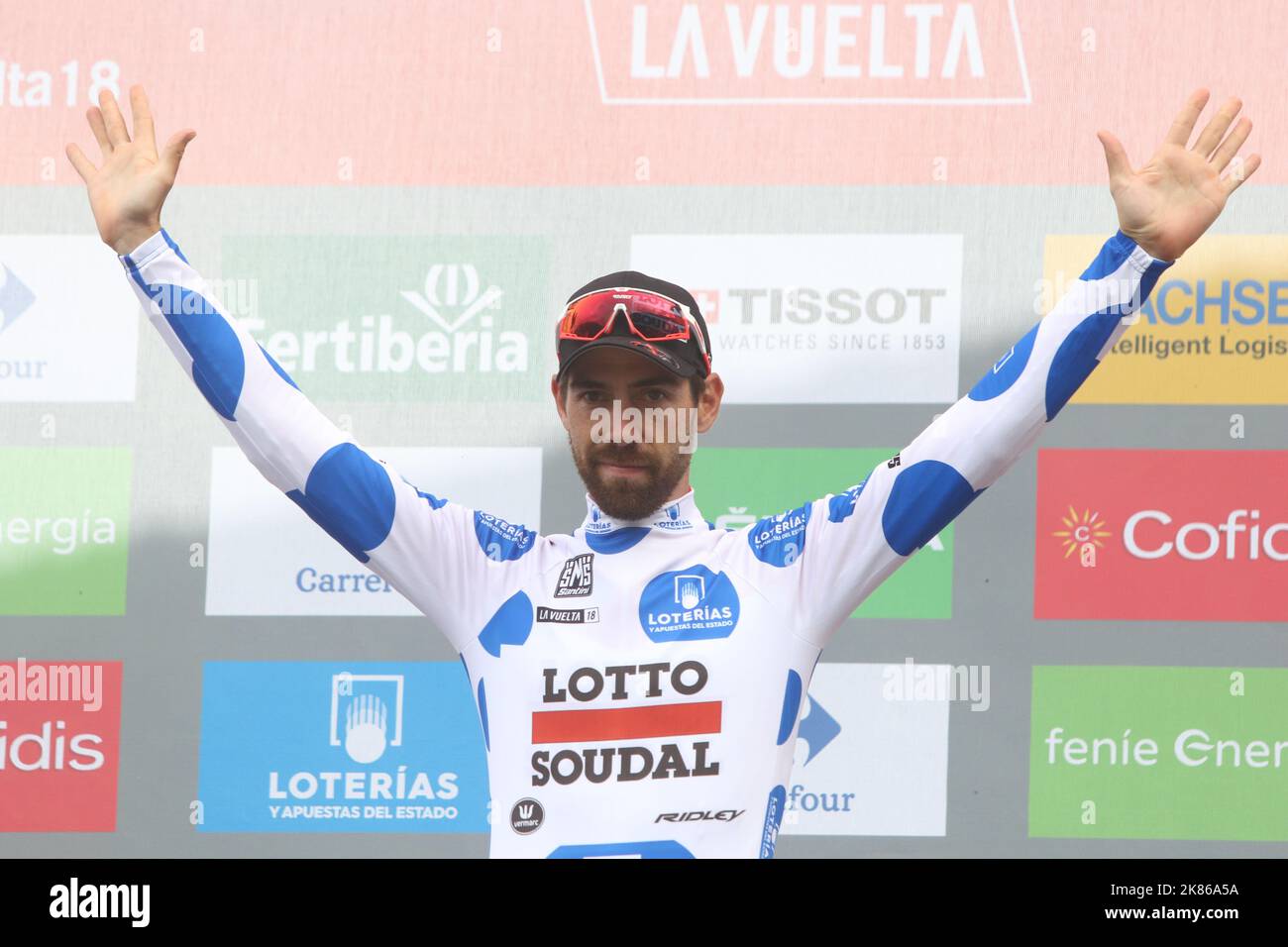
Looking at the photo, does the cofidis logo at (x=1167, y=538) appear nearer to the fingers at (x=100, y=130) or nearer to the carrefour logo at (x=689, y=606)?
the carrefour logo at (x=689, y=606)

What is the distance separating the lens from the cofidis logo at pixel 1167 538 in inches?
107

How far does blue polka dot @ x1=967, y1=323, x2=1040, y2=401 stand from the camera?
5.37 ft

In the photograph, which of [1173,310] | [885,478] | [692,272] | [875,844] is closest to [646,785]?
[885,478]

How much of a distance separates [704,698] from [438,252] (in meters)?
1.44

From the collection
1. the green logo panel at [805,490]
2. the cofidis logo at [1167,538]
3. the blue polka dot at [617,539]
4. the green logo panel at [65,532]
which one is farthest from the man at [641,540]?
the green logo panel at [65,532]

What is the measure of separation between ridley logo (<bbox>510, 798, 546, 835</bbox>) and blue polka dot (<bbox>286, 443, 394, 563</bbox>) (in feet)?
1.09

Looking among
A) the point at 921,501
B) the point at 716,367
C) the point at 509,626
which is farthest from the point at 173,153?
the point at 716,367

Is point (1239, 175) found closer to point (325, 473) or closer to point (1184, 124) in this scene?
point (1184, 124)

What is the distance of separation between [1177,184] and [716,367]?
1.27m

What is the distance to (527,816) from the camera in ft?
5.47

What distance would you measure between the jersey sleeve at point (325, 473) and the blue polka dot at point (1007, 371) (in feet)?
1.78

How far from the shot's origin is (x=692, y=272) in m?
2.82

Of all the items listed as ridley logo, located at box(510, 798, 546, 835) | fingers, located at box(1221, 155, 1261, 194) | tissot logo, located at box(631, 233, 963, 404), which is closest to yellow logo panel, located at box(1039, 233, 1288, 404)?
tissot logo, located at box(631, 233, 963, 404)

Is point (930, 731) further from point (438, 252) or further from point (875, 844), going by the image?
point (438, 252)
